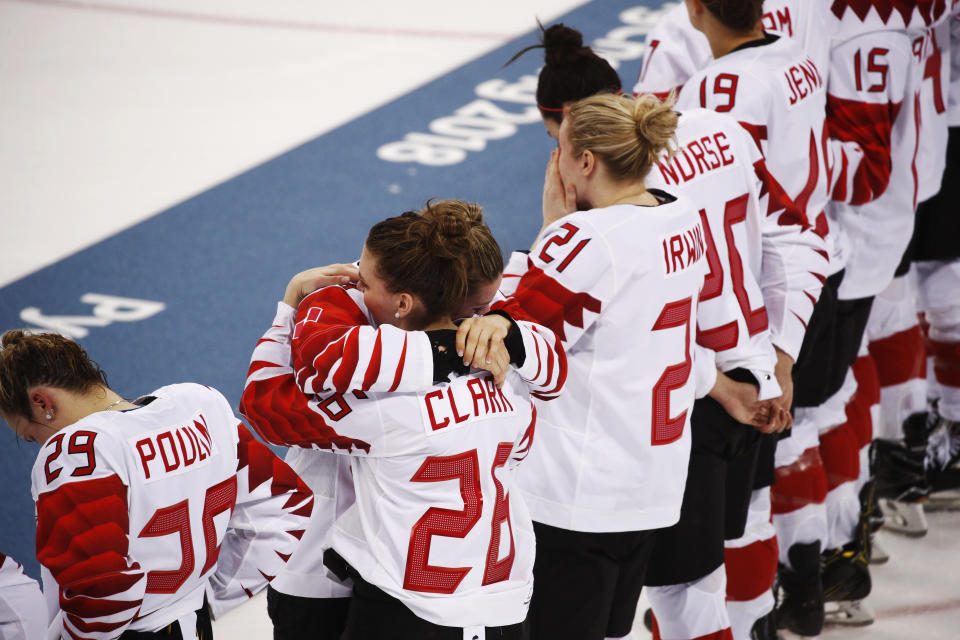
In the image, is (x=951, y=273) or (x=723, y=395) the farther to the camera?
(x=951, y=273)

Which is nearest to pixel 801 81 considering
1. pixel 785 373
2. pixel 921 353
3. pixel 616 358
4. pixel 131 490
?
pixel 785 373

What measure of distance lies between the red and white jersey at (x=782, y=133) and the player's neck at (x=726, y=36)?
0.10ft

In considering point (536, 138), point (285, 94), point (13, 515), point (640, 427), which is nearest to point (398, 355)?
point (640, 427)

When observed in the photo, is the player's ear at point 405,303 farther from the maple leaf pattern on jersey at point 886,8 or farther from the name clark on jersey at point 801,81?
the maple leaf pattern on jersey at point 886,8

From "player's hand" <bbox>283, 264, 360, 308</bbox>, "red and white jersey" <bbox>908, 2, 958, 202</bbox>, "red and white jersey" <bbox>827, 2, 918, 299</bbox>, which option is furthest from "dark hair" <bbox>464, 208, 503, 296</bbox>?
"red and white jersey" <bbox>908, 2, 958, 202</bbox>

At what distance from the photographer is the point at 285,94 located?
772cm

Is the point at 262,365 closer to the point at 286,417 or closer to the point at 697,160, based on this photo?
the point at 286,417

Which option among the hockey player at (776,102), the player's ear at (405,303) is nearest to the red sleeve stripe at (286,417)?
the player's ear at (405,303)

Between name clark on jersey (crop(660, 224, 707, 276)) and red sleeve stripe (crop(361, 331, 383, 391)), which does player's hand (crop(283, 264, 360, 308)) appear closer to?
red sleeve stripe (crop(361, 331, 383, 391))

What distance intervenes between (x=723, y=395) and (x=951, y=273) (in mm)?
1936

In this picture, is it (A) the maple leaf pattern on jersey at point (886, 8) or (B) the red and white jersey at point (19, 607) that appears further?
(A) the maple leaf pattern on jersey at point (886, 8)

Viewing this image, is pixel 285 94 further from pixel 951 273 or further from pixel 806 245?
pixel 806 245

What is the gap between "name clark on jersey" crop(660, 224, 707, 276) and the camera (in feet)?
7.57

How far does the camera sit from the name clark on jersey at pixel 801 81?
2.96 m
